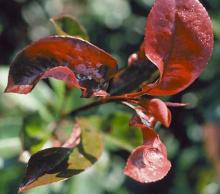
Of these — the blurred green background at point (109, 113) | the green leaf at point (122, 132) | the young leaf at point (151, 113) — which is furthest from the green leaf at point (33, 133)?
the young leaf at point (151, 113)

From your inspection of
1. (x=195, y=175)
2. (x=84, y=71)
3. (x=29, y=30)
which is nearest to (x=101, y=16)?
(x=29, y=30)

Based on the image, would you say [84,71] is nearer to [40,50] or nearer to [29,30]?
[40,50]

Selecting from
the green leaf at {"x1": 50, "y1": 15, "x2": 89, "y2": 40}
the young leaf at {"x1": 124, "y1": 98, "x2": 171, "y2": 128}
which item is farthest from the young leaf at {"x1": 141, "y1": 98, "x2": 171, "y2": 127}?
the green leaf at {"x1": 50, "y1": 15, "x2": 89, "y2": 40}

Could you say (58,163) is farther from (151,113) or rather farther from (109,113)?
(109,113)

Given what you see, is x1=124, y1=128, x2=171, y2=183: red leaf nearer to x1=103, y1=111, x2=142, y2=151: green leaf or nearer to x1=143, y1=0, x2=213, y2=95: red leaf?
x1=143, y1=0, x2=213, y2=95: red leaf

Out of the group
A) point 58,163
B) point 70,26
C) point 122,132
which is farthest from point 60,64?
point 122,132
